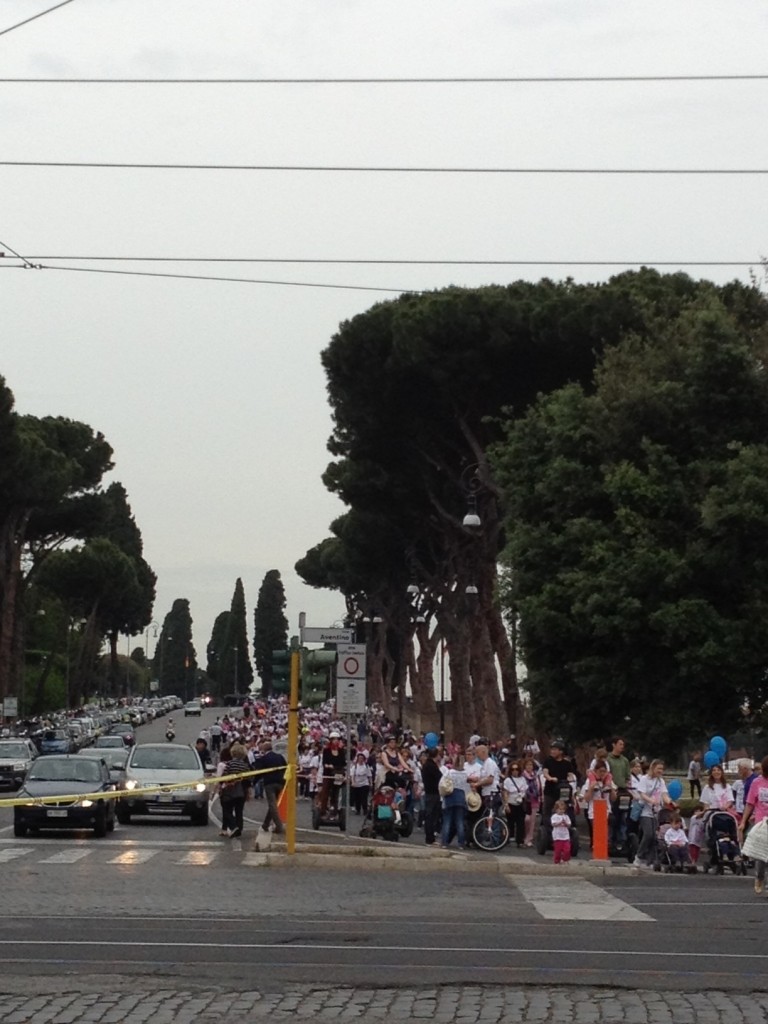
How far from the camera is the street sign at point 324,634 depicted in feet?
79.4

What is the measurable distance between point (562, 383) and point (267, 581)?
14521 centimetres

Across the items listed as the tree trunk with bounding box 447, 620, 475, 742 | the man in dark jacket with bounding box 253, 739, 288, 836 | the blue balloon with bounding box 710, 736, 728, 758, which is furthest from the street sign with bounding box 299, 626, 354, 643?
the tree trunk with bounding box 447, 620, 475, 742

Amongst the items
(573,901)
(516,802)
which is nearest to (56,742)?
(516,802)

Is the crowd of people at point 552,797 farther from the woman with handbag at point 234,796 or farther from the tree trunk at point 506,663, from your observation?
the tree trunk at point 506,663

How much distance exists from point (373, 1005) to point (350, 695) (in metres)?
14.7

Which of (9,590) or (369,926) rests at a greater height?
(9,590)

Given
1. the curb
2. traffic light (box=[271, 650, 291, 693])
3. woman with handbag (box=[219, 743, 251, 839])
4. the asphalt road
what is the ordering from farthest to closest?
woman with handbag (box=[219, 743, 251, 839]) < traffic light (box=[271, 650, 291, 693]) < the curb < the asphalt road

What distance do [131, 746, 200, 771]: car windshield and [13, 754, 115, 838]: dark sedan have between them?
116 inches

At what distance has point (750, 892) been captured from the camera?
19500 millimetres

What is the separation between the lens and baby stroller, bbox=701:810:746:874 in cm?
2309

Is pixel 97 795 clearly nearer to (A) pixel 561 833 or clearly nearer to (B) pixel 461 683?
(A) pixel 561 833

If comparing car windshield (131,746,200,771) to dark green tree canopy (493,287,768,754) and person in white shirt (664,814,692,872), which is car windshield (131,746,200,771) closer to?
dark green tree canopy (493,287,768,754)

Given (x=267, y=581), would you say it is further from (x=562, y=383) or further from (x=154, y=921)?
(x=154, y=921)

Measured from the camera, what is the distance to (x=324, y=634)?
A: 80.1 ft
